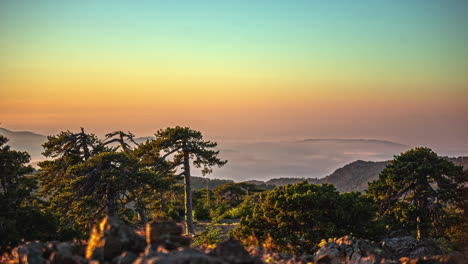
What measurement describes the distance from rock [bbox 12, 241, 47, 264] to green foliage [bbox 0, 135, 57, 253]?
544 centimetres

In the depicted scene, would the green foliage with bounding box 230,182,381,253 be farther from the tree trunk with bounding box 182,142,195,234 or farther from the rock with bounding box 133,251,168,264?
the tree trunk with bounding box 182,142,195,234

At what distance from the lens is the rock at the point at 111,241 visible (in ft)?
27.1

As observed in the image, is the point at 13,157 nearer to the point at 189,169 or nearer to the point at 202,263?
the point at 202,263

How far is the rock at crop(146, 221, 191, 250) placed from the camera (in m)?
8.47

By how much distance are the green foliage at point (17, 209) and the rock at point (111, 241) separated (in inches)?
266

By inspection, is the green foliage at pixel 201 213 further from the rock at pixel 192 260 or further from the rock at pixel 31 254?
the rock at pixel 192 260

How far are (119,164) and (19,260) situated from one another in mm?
16751

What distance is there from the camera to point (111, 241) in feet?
27.3

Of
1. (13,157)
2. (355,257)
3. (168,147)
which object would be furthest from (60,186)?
(355,257)

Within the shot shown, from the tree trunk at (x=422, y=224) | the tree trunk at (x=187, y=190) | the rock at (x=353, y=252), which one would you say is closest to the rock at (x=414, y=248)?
the rock at (x=353, y=252)

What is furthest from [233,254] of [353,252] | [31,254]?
[353,252]

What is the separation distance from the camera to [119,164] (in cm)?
2495

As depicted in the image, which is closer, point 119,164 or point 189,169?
point 119,164

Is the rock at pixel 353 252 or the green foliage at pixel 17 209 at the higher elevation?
the green foliage at pixel 17 209
